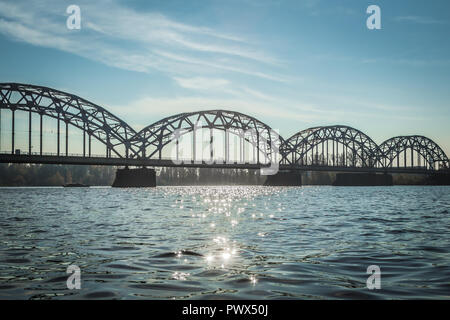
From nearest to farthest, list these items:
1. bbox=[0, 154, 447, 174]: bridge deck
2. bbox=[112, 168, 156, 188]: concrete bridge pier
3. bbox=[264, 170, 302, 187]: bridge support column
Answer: bbox=[0, 154, 447, 174]: bridge deck < bbox=[112, 168, 156, 188]: concrete bridge pier < bbox=[264, 170, 302, 187]: bridge support column

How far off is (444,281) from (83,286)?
6975 millimetres

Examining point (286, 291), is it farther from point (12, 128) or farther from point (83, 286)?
point (12, 128)

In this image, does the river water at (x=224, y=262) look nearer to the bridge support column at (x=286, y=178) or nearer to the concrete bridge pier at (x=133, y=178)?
the concrete bridge pier at (x=133, y=178)

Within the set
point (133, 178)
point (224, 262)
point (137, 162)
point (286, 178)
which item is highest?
point (137, 162)

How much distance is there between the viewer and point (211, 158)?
123875mm

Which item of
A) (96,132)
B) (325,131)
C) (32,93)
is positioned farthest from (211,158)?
(325,131)

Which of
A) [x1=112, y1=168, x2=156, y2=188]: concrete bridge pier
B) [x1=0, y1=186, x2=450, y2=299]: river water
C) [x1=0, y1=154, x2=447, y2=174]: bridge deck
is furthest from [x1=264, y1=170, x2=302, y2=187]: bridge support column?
[x1=0, y1=186, x2=450, y2=299]: river water

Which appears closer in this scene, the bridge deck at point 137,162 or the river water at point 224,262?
the river water at point 224,262

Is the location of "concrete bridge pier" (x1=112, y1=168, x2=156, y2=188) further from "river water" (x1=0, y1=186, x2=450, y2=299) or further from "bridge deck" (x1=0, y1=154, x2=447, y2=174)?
"river water" (x1=0, y1=186, x2=450, y2=299)

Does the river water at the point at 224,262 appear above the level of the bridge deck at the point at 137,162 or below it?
below

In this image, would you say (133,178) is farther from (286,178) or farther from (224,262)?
(224,262)

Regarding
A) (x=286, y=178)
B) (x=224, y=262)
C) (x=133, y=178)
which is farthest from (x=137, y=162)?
(x=224, y=262)

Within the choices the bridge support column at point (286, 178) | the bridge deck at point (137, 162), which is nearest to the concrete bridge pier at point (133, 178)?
the bridge deck at point (137, 162)

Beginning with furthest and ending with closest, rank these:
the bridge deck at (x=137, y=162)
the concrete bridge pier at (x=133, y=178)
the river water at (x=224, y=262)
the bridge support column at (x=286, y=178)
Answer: the bridge support column at (x=286, y=178)
the concrete bridge pier at (x=133, y=178)
the bridge deck at (x=137, y=162)
the river water at (x=224, y=262)
